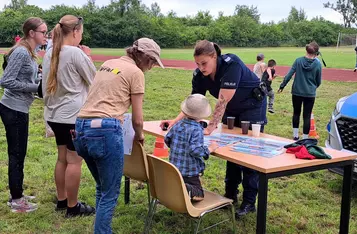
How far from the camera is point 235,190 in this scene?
475cm

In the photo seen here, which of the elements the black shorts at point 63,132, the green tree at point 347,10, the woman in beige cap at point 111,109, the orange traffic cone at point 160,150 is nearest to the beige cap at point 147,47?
the woman in beige cap at point 111,109

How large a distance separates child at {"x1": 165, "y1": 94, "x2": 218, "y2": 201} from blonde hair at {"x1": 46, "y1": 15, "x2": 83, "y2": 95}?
3.72 ft

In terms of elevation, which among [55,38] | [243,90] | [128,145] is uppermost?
[55,38]

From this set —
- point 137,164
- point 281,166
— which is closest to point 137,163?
point 137,164

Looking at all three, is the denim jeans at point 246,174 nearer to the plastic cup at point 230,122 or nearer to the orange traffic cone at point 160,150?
the plastic cup at point 230,122

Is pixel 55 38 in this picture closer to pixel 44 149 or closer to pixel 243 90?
pixel 243 90

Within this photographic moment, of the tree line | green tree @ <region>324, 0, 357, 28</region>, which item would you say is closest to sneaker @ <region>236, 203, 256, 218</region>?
the tree line

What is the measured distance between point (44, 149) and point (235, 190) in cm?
328

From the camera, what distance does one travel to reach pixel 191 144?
3389 millimetres

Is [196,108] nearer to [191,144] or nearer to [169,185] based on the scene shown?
[191,144]

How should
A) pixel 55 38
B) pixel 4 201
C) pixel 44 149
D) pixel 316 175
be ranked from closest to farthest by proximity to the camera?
1. pixel 55 38
2. pixel 4 201
3. pixel 316 175
4. pixel 44 149

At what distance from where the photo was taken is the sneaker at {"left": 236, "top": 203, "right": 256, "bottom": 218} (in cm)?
436

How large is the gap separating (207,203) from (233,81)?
3.68ft

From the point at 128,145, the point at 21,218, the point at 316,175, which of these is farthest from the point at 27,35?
the point at 316,175
